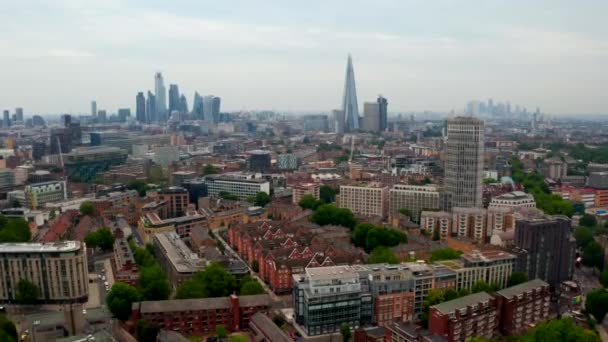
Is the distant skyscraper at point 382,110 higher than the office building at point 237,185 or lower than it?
higher

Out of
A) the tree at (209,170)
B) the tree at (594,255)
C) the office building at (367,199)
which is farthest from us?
the tree at (209,170)

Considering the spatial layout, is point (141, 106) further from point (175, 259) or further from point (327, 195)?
point (175, 259)

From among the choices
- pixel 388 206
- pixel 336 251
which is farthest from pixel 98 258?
pixel 388 206

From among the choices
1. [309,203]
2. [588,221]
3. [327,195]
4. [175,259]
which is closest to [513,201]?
[588,221]

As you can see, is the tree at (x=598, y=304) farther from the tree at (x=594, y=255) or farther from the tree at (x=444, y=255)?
the tree at (x=594, y=255)

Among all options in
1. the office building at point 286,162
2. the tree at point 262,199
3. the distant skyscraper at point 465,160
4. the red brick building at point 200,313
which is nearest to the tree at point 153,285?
the red brick building at point 200,313

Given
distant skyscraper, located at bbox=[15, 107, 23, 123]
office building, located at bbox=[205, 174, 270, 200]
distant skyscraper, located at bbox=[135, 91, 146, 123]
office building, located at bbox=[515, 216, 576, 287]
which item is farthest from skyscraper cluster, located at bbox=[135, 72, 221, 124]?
office building, located at bbox=[515, 216, 576, 287]
